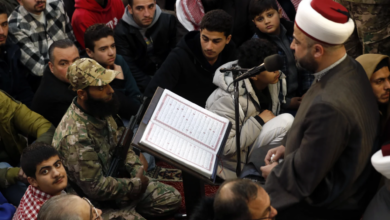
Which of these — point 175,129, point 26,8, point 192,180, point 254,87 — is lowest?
point 192,180

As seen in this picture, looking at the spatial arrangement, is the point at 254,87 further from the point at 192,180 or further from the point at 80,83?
the point at 80,83

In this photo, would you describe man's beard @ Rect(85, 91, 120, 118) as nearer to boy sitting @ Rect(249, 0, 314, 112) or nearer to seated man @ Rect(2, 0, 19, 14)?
boy sitting @ Rect(249, 0, 314, 112)

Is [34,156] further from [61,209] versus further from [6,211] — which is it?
[61,209]

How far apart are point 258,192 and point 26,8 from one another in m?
3.35

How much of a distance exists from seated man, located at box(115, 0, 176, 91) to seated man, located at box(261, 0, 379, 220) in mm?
2593

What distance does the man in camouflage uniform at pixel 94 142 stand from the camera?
324 centimetres

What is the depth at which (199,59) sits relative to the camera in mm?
4387

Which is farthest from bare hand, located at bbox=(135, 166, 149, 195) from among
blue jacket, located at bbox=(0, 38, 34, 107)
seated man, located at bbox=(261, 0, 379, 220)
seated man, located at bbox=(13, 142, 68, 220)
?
blue jacket, located at bbox=(0, 38, 34, 107)

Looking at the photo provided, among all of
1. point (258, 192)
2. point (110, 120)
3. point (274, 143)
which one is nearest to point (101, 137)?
point (110, 120)

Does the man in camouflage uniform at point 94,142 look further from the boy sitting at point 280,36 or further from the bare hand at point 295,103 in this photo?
the boy sitting at point 280,36

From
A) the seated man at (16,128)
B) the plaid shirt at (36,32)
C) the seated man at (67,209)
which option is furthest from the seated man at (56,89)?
the seated man at (67,209)

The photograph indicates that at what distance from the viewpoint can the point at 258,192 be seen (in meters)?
2.27

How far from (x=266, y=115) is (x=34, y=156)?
1.73 metres

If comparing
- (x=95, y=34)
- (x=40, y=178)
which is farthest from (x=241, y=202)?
(x=95, y=34)
